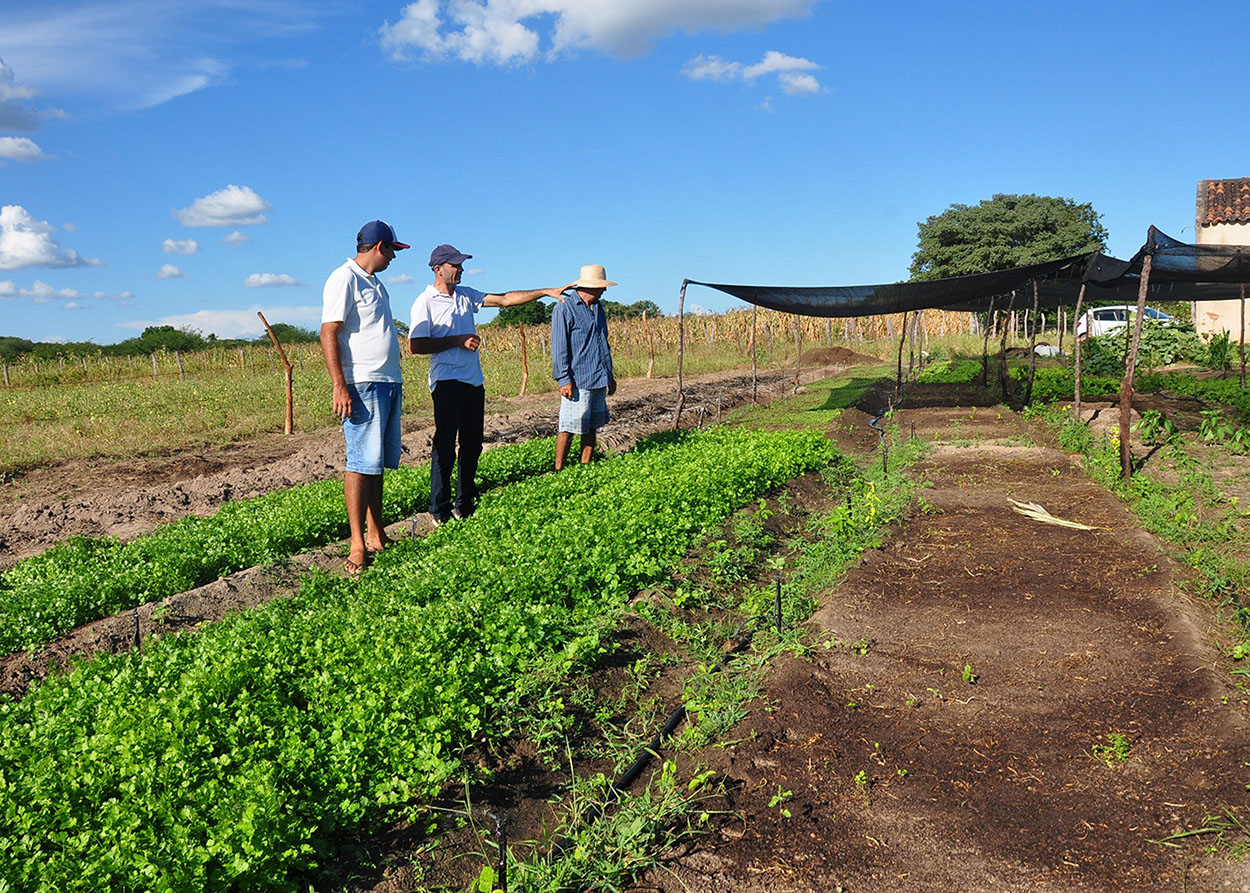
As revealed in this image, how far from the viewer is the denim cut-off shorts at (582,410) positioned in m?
7.74

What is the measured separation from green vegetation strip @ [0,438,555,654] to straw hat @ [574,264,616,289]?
2093 millimetres

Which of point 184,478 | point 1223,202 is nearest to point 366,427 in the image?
point 184,478

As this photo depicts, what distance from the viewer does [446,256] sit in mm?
6297

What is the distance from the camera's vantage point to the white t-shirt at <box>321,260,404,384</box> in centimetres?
520

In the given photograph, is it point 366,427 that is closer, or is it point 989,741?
point 989,741

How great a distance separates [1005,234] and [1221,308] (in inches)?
633

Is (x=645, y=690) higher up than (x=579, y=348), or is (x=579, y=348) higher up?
(x=579, y=348)

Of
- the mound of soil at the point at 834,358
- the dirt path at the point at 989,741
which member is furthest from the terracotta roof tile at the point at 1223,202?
the dirt path at the point at 989,741

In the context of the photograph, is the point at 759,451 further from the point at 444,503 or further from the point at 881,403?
the point at 881,403

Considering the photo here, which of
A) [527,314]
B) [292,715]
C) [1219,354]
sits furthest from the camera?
[527,314]

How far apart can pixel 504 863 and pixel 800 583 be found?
11.0 ft

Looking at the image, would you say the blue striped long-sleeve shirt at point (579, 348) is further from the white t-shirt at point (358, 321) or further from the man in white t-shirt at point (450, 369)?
the white t-shirt at point (358, 321)

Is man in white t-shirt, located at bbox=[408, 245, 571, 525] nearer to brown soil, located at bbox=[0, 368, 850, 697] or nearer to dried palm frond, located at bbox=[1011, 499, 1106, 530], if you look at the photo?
brown soil, located at bbox=[0, 368, 850, 697]

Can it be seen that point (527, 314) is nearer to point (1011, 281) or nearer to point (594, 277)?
point (1011, 281)
